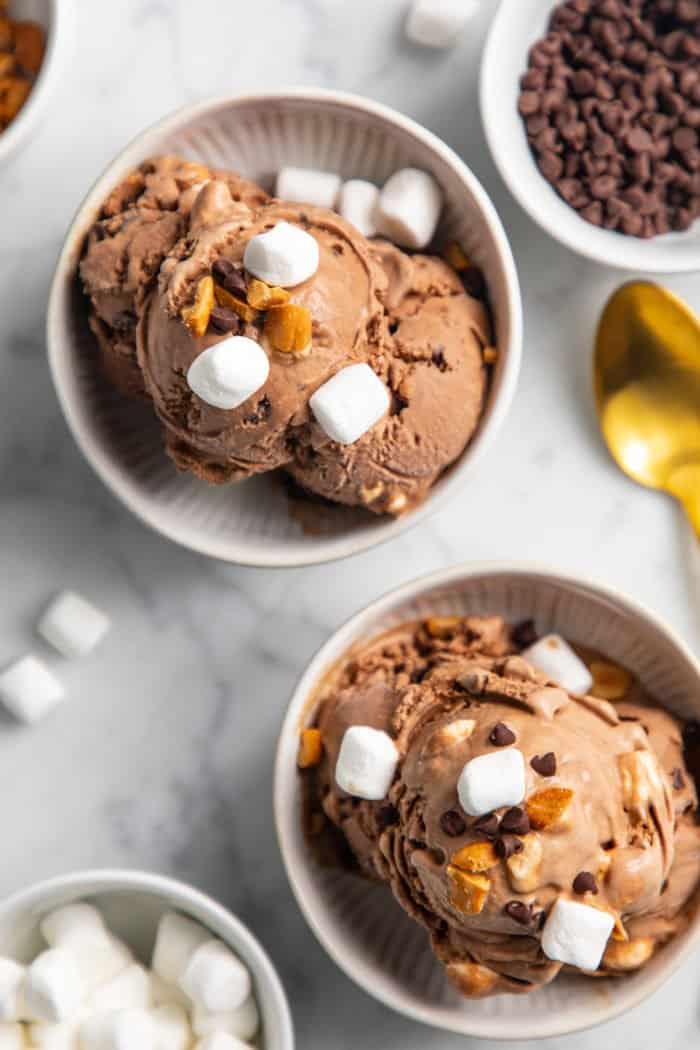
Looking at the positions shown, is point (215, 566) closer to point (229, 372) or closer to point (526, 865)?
point (229, 372)

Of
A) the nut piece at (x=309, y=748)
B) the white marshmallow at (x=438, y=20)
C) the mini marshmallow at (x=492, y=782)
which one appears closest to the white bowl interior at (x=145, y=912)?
the nut piece at (x=309, y=748)

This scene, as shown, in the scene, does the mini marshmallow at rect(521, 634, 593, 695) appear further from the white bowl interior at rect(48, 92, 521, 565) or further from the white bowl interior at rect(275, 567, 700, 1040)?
the white bowl interior at rect(48, 92, 521, 565)

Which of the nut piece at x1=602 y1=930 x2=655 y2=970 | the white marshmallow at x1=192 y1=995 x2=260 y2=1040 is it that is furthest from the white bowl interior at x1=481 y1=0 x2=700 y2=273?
the white marshmallow at x1=192 y1=995 x2=260 y2=1040

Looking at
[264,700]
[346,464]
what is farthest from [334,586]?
[346,464]

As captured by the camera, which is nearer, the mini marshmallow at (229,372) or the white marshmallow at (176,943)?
the mini marshmallow at (229,372)

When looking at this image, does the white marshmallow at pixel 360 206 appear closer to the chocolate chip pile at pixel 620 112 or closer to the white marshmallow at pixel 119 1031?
the chocolate chip pile at pixel 620 112

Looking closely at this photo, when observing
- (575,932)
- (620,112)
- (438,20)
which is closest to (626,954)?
(575,932)

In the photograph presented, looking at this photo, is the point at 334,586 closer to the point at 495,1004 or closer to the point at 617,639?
the point at 617,639

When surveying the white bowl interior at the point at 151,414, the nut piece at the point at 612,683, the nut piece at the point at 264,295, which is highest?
the nut piece at the point at 264,295
